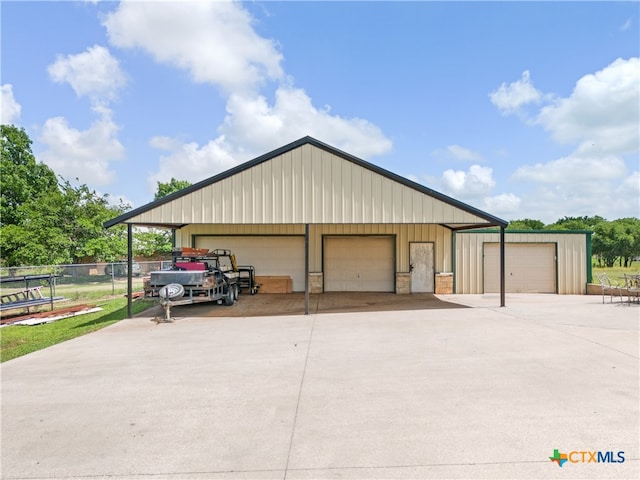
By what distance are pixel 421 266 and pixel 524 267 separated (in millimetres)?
4282

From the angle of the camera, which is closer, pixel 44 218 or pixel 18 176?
pixel 44 218

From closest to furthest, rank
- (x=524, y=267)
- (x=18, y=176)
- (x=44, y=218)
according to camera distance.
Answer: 1. (x=524, y=267)
2. (x=44, y=218)
3. (x=18, y=176)

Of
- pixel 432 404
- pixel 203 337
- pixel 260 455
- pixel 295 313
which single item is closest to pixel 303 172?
pixel 295 313

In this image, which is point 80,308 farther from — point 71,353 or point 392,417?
point 392,417

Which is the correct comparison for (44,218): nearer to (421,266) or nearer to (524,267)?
(421,266)

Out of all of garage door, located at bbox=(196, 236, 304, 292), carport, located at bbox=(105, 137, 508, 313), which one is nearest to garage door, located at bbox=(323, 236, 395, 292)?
garage door, located at bbox=(196, 236, 304, 292)

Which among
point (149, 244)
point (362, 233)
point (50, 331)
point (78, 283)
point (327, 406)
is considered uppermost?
point (362, 233)

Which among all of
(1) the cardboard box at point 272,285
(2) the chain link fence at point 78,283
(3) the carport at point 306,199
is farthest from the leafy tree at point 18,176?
(3) the carport at point 306,199

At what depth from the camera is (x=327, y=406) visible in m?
4.48

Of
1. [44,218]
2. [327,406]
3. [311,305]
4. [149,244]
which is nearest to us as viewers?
[327,406]

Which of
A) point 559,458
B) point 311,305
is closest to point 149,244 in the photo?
point 311,305

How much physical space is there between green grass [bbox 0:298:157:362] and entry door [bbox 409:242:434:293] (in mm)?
10398

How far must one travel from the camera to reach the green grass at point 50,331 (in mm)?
8055

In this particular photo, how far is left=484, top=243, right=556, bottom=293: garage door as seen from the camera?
16250mm
